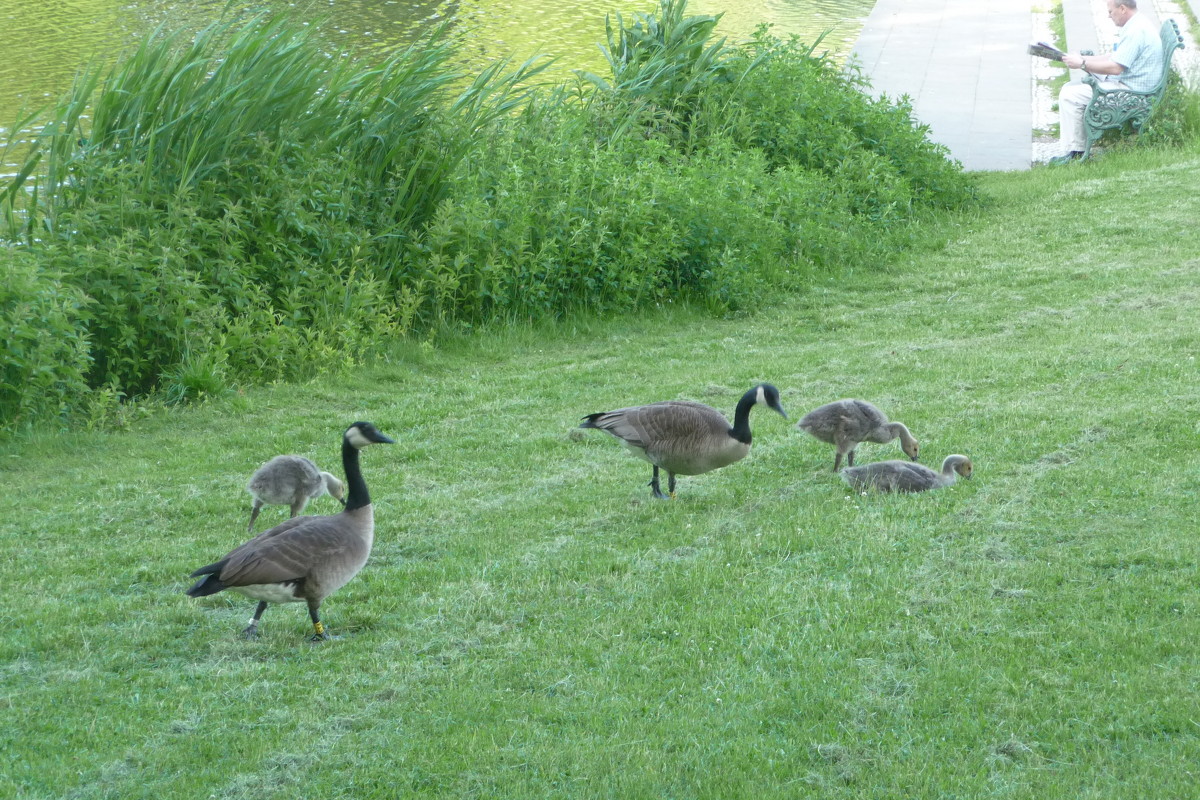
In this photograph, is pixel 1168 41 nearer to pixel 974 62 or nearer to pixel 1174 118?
pixel 1174 118

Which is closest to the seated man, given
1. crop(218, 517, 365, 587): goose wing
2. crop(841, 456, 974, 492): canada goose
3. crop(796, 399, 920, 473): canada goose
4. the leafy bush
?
the leafy bush

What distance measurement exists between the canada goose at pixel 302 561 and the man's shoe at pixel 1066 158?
47.1ft

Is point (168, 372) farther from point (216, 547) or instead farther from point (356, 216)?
point (216, 547)

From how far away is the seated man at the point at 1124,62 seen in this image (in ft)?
56.1

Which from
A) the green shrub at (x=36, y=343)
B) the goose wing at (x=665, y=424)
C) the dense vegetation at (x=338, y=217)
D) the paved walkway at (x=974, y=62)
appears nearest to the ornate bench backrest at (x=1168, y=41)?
the paved walkway at (x=974, y=62)

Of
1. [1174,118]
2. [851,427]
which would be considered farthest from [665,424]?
[1174,118]

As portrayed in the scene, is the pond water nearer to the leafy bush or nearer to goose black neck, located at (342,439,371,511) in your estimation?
the leafy bush

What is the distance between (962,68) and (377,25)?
11631mm

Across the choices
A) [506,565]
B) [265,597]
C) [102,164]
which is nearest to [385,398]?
[102,164]

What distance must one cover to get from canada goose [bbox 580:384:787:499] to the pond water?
44.9 feet

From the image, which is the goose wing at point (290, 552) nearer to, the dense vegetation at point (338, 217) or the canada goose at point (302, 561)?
the canada goose at point (302, 561)

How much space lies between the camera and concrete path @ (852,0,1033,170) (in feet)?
62.0

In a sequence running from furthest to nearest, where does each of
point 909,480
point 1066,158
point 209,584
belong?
point 1066,158 < point 909,480 < point 209,584

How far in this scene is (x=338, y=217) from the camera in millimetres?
11750
